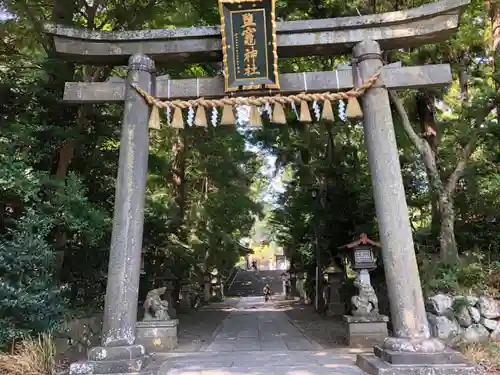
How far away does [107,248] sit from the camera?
1044 centimetres

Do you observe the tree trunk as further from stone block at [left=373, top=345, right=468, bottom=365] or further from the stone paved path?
stone block at [left=373, top=345, right=468, bottom=365]

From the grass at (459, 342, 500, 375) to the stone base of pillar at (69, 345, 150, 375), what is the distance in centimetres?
541

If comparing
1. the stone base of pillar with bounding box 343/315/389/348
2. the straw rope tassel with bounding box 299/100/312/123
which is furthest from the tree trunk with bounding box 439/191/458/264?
the straw rope tassel with bounding box 299/100/312/123

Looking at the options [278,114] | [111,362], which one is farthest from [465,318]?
[111,362]

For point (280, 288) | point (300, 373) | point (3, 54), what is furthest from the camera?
point (280, 288)

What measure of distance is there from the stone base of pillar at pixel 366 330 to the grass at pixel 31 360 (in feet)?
21.6

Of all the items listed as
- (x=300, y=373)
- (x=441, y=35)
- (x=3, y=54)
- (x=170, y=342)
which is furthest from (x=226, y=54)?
(x=170, y=342)

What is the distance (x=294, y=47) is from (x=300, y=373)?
18.5ft

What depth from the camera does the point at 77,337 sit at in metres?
8.40

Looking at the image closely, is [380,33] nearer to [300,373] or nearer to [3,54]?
[300,373]

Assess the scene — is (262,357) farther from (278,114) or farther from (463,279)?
(463,279)

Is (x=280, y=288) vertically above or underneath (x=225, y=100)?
underneath

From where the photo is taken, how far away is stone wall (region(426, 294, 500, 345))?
326 inches

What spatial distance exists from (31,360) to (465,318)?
838 centimetres
